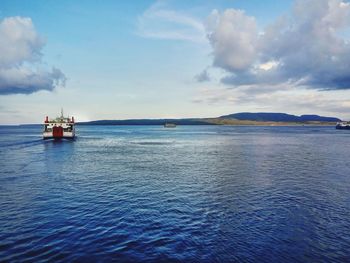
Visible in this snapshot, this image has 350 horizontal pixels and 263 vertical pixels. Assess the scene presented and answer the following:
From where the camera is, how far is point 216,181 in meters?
38.5

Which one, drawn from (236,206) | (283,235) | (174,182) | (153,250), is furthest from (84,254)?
(174,182)

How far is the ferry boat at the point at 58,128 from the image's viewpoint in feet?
395

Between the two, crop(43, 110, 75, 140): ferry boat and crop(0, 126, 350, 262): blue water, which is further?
crop(43, 110, 75, 140): ferry boat

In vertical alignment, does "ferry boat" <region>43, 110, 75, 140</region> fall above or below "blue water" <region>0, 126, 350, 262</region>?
above

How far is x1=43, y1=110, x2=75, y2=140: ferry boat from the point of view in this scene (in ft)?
395

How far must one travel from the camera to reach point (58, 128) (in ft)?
398

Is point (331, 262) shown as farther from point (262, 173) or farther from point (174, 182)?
point (262, 173)

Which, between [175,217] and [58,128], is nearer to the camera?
[175,217]

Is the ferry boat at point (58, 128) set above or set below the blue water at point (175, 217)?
above

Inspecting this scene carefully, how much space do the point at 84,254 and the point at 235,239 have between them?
30.1ft

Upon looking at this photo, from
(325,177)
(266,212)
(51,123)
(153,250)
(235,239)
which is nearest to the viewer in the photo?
(153,250)

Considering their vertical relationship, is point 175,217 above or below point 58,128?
below

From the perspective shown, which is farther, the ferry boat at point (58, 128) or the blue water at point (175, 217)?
the ferry boat at point (58, 128)

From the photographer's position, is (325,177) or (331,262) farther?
(325,177)
